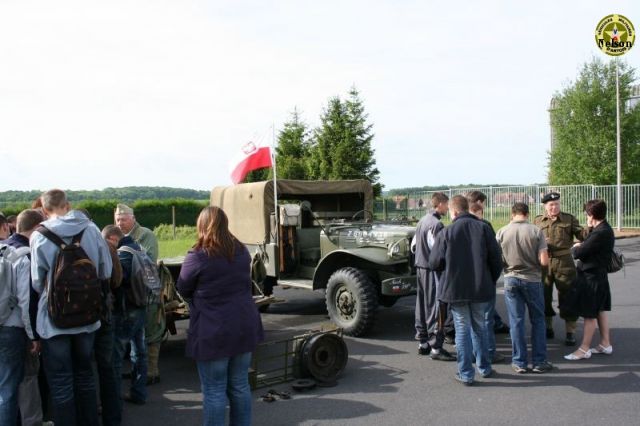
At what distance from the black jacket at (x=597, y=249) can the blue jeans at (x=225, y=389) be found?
3.81 m

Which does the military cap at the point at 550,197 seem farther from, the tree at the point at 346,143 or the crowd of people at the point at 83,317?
the tree at the point at 346,143

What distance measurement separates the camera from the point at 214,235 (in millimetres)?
3670

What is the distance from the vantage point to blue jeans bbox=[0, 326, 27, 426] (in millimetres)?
3939

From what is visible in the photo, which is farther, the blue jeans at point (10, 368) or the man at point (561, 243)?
the man at point (561, 243)

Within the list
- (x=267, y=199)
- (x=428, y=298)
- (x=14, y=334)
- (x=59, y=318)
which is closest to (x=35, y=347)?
(x=14, y=334)

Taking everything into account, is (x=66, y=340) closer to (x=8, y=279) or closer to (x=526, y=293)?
(x=8, y=279)

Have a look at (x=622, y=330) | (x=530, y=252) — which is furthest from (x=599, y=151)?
(x=530, y=252)

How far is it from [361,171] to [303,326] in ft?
44.2

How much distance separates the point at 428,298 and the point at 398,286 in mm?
730

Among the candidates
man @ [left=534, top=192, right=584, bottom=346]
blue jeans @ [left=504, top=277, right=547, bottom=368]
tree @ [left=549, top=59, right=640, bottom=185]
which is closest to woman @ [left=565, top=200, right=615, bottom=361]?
man @ [left=534, top=192, right=584, bottom=346]

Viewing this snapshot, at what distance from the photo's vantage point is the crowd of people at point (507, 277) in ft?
17.6

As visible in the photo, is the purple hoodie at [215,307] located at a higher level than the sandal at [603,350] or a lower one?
higher

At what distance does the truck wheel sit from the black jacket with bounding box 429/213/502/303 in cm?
177

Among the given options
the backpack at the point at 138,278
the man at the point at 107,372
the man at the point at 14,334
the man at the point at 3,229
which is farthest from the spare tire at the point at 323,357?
the man at the point at 3,229
